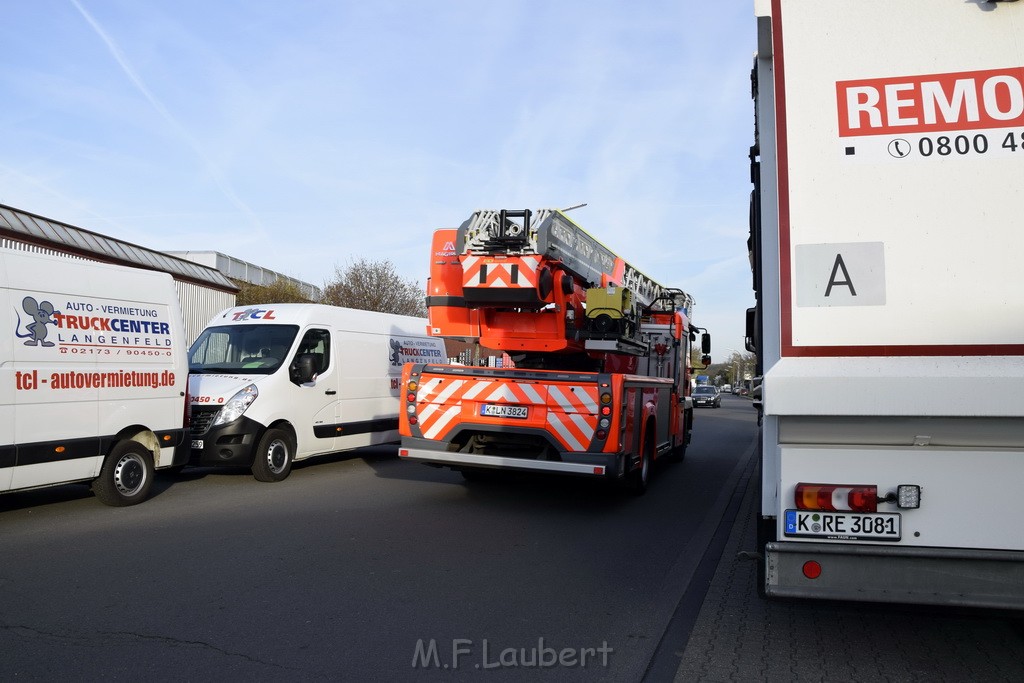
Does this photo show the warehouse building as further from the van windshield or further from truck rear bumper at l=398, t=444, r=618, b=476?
truck rear bumper at l=398, t=444, r=618, b=476

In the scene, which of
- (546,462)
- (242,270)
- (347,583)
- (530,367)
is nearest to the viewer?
(347,583)

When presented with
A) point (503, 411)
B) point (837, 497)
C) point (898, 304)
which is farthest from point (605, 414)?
point (898, 304)

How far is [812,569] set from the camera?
3857 mm

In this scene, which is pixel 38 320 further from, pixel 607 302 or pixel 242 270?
pixel 242 270

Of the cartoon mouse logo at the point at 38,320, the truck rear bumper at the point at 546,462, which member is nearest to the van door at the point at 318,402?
the truck rear bumper at the point at 546,462

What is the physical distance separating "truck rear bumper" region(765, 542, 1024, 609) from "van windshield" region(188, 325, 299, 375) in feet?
26.8

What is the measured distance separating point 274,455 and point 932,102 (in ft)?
28.9

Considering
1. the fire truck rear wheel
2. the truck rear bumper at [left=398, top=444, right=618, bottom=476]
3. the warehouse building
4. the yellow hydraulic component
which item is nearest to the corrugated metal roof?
the warehouse building

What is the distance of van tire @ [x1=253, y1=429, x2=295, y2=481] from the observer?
10.1 m

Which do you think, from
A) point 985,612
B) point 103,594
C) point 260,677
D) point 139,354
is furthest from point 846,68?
point 139,354

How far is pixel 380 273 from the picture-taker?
3300 centimetres

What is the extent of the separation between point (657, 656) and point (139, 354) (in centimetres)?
649

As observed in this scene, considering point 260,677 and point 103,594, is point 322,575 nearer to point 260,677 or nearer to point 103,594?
point 103,594

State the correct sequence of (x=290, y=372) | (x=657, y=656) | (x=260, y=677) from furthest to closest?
1. (x=290, y=372)
2. (x=657, y=656)
3. (x=260, y=677)
